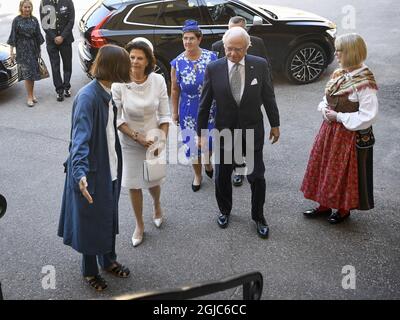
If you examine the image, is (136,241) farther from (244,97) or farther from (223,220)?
(244,97)

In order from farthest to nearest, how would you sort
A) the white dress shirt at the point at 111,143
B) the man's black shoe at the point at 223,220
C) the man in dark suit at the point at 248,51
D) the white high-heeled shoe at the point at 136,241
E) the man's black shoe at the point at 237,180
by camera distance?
the man's black shoe at the point at 237,180, the man in dark suit at the point at 248,51, the man's black shoe at the point at 223,220, the white high-heeled shoe at the point at 136,241, the white dress shirt at the point at 111,143

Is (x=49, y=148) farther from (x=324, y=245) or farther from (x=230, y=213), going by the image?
(x=324, y=245)

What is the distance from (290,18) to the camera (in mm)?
8789

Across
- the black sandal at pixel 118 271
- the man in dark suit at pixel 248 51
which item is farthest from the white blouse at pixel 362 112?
the black sandal at pixel 118 271

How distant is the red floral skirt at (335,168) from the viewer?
177 inches

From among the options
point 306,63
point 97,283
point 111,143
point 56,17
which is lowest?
point 97,283

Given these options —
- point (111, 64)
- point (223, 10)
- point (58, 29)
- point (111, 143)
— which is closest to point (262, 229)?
point (111, 143)

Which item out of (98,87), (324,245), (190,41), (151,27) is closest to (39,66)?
(151,27)

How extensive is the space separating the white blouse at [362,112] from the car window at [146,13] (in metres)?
4.76

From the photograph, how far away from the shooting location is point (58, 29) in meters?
8.15

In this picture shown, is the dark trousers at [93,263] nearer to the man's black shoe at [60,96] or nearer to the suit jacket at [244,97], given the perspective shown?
the suit jacket at [244,97]

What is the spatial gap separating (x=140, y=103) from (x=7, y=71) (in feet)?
17.0

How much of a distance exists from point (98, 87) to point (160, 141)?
103 cm
